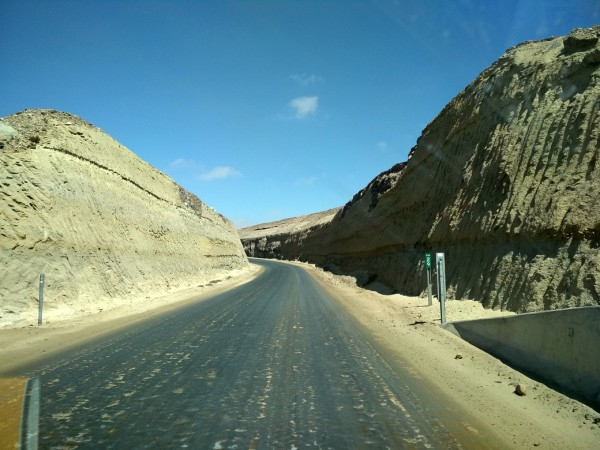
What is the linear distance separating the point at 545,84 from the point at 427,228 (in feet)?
29.5

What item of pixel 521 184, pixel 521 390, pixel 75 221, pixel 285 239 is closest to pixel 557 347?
pixel 521 390

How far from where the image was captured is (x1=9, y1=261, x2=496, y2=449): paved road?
4539mm

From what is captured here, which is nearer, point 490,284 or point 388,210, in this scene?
point 490,284

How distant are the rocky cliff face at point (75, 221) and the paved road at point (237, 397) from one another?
21.1 feet

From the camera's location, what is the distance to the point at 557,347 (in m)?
6.48

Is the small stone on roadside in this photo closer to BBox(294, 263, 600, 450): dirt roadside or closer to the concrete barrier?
BBox(294, 263, 600, 450): dirt roadside

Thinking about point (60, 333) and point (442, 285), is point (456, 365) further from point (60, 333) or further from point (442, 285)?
point (60, 333)

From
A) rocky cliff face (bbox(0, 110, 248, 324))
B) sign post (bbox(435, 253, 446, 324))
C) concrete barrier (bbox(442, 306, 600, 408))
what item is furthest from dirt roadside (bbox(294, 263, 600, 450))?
rocky cliff face (bbox(0, 110, 248, 324))

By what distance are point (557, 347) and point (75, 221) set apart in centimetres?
1673

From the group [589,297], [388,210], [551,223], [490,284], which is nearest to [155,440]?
[589,297]

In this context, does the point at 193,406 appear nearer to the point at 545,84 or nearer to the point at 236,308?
the point at 236,308

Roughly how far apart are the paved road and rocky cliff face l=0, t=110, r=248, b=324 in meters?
6.43

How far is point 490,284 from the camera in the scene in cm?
1266

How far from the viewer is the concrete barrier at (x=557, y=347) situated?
5.73 m
